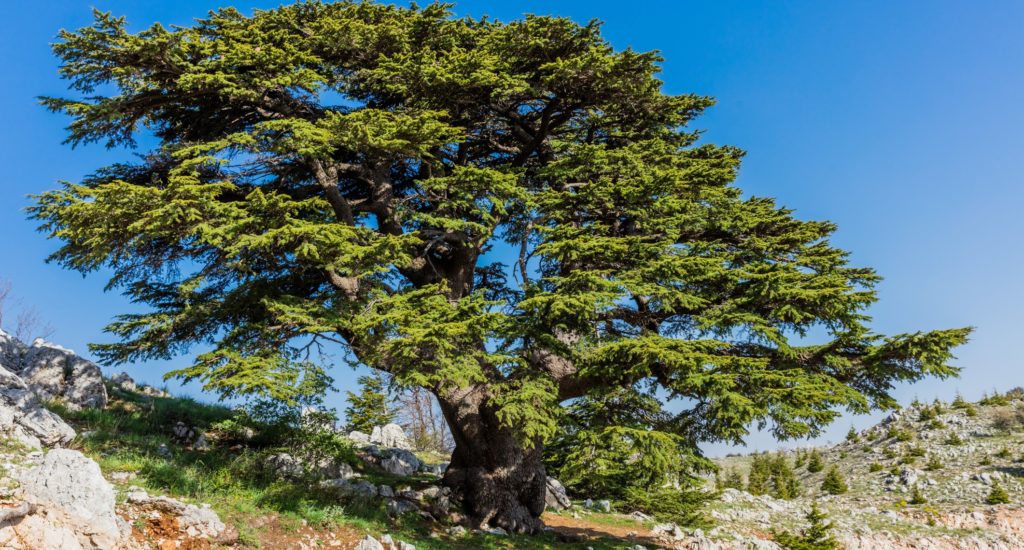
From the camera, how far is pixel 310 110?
502 inches

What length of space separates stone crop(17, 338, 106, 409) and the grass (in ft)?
1.69

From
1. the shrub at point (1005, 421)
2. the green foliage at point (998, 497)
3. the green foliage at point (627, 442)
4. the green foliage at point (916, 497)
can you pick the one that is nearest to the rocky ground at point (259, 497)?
the green foliage at point (916, 497)

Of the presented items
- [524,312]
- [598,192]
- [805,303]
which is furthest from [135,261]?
[805,303]

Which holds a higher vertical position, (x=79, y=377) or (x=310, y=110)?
(x=310, y=110)

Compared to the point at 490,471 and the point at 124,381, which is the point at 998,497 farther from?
the point at 124,381

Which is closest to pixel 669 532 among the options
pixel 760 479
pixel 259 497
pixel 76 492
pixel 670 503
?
pixel 670 503

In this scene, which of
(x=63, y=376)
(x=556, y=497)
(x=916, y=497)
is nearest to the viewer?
(x=63, y=376)

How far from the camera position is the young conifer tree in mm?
9305

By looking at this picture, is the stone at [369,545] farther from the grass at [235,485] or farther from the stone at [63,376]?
the stone at [63,376]

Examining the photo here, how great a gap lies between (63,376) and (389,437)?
11.7 metres

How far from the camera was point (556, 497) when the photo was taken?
17219mm

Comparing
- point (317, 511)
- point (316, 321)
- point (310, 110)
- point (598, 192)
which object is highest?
point (310, 110)

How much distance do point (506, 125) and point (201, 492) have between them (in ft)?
31.7

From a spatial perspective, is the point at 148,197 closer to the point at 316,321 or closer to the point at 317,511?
the point at 316,321
